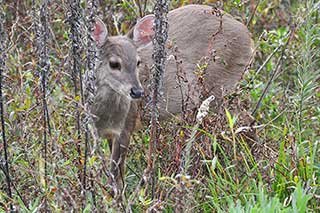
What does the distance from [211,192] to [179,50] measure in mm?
1752

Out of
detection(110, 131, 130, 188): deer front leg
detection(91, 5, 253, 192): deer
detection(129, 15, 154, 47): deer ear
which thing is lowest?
detection(110, 131, 130, 188): deer front leg

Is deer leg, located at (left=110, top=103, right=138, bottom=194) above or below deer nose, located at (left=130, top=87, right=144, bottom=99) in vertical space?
below

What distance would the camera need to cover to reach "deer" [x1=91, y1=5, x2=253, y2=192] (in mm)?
5504

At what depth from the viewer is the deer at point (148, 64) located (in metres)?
5.50

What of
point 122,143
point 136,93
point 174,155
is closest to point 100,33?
point 136,93

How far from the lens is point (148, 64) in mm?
6004

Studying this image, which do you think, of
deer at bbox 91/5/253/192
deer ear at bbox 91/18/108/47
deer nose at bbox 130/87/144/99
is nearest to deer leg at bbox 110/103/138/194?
deer at bbox 91/5/253/192

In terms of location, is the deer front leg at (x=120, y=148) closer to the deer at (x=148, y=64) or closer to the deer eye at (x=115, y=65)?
the deer at (x=148, y=64)

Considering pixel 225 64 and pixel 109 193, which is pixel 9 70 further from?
pixel 109 193

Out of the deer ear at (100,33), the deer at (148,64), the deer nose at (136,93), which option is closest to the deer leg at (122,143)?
the deer at (148,64)

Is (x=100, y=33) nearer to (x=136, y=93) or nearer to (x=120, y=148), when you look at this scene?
(x=136, y=93)

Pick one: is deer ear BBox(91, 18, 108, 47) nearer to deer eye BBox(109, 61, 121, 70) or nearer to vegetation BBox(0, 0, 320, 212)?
deer eye BBox(109, 61, 121, 70)

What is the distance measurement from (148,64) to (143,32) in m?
0.43

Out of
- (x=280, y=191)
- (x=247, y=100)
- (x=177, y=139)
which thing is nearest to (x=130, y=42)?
(x=247, y=100)
